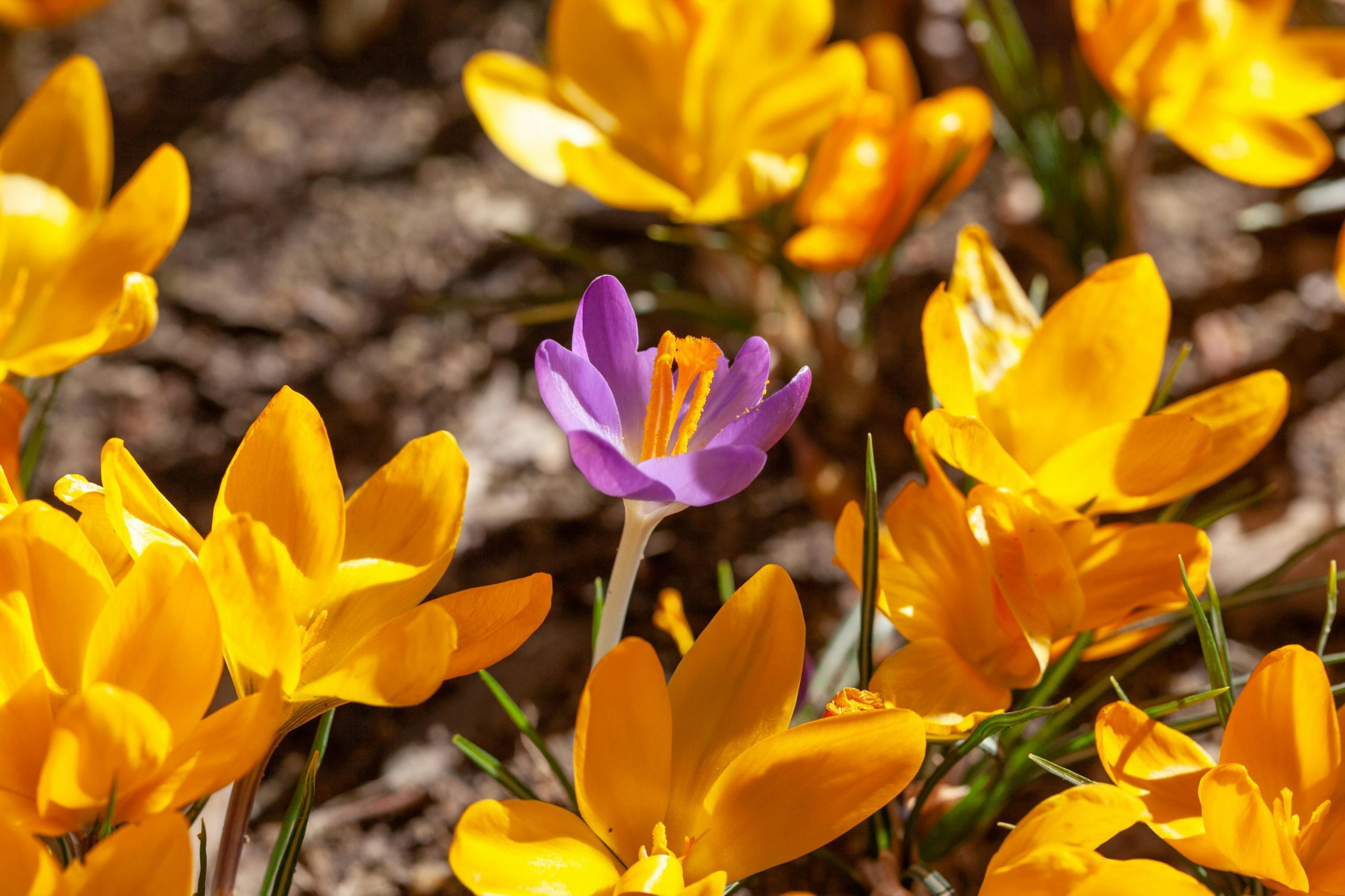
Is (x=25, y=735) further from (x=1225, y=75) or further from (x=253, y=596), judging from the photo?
(x=1225, y=75)

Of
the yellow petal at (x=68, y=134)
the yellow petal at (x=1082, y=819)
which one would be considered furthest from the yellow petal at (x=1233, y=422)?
the yellow petal at (x=68, y=134)

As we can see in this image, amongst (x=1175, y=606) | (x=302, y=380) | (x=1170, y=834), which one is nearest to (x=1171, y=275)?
(x=1175, y=606)

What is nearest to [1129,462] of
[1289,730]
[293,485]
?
[1289,730]

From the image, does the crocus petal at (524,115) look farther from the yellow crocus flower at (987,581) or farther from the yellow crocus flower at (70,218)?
the yellow crocus flower at (987,581)

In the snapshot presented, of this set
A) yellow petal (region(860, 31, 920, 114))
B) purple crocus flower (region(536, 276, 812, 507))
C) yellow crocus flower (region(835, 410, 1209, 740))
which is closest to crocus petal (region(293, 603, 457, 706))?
purple crocus flower (region(536, 276, 812, 507))

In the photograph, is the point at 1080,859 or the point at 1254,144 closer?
the point at 1080,859

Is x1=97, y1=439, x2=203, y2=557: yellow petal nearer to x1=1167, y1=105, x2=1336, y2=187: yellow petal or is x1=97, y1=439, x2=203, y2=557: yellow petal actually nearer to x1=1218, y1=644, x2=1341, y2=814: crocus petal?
x1=1218, y1=644, x2=1341, y2=814: crocus petal

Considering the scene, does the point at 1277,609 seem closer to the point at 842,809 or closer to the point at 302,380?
the point at 842,809
